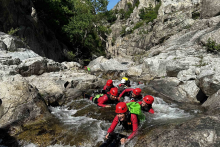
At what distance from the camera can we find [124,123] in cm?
479

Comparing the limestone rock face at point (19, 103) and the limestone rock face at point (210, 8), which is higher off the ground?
the limestone rock face at point (210, 8)

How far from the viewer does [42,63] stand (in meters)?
12.7

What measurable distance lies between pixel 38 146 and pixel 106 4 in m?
26.6

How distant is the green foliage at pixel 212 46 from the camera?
39.0 ft

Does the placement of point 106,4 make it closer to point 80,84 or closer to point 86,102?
point 80,84

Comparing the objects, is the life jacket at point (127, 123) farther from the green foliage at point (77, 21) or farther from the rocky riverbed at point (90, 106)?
the green foliage at point (77, 21)

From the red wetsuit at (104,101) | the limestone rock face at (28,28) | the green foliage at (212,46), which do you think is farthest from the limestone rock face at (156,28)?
the red wetsuit at (104,101)

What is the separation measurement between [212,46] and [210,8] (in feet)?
30.4

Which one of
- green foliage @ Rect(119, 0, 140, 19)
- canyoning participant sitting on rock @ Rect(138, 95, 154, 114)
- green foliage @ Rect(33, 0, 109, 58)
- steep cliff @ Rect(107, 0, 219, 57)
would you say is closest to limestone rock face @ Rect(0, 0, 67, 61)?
green foliage @ Rect(33, 0, 109, 58)

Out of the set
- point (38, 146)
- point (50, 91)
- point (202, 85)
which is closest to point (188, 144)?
point (38, 146)

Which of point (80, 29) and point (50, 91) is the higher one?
point (80, 29)

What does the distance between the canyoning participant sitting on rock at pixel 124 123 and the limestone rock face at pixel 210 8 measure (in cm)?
1953

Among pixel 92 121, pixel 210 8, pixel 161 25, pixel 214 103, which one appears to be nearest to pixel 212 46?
pixel 214 103

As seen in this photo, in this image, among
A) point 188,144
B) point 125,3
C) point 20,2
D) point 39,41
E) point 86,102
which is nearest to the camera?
point 188,144
